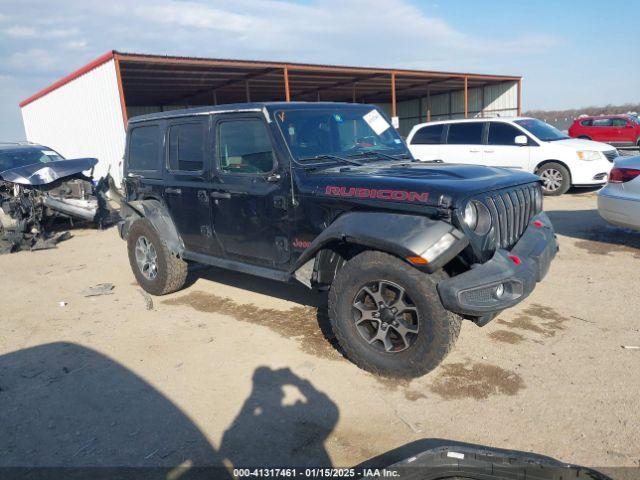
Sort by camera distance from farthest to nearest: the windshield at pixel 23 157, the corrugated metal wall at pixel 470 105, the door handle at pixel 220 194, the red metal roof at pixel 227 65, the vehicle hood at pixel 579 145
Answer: the corrugated metal wall at pixel 470 105
the red metal roof at pixel 227 65
the windshield at pixel 23 157
the vehicle hood at pixel 579 145
the door handle at pixel 220 194

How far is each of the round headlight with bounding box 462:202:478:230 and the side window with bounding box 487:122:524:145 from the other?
8.34 meters

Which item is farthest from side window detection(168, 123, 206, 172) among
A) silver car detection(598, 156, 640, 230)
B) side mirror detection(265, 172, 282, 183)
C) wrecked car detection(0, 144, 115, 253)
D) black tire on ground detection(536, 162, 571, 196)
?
black tire on ground detection(536, 162, 571, 196)

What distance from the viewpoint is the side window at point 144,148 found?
5.29 meters

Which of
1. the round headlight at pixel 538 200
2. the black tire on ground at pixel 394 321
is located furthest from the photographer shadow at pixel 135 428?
the round headlight at pixel 538 200

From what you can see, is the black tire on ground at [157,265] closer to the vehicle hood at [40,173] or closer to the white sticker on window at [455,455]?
the white sticker on window at [455,455]

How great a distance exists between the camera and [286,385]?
11.4 ft

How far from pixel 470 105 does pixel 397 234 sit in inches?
1145

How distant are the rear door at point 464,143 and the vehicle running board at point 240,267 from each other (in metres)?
7.65

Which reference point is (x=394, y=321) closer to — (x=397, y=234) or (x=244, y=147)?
(x=397, y=234)

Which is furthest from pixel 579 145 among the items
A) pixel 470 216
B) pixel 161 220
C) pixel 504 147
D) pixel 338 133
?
pixel 161 220

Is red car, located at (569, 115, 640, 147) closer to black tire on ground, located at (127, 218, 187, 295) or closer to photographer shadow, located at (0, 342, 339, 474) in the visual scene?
black tire on ground, located at (127, 218, 187, 295)

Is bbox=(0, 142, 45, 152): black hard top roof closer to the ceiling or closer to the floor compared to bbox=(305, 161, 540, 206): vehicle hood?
closer to the ceiling

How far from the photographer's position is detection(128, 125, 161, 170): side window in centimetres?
529

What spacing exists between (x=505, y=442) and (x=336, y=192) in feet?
6.46
